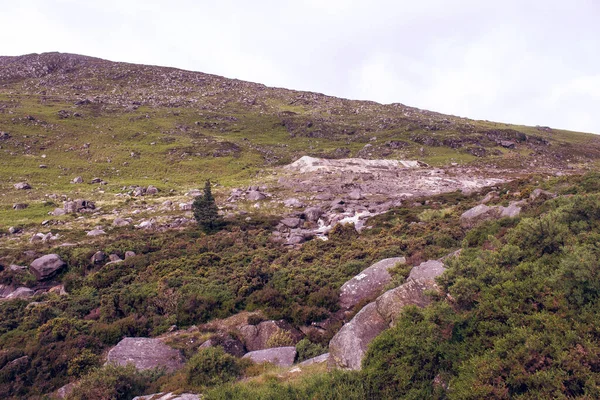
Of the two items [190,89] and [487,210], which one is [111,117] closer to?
[190,89]

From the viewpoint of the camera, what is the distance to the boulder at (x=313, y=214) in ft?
103

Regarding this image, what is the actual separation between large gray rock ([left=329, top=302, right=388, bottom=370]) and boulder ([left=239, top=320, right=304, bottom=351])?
3.60m

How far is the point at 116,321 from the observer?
47.5ft

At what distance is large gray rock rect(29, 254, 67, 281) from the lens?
786 inches

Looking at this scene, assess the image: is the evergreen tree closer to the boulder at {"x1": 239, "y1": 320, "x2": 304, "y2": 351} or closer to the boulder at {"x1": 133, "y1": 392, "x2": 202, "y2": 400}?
the boulder at {"x1": 239, "y1": 320, "x2": 304, "y2": 351}

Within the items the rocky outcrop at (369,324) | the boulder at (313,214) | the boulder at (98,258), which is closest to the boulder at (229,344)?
the rocky outcrop at (369,324)

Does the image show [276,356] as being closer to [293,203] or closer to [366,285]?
[366,285]

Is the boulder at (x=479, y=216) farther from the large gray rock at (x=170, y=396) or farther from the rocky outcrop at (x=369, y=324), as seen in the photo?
the large gray rock at (x=170, y=396)

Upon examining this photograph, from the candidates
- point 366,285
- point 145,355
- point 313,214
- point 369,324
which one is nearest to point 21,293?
point 145,355

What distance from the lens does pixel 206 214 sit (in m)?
28.5

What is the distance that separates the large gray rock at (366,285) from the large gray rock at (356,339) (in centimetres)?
387

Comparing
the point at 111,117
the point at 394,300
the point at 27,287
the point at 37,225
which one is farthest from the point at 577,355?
the point at 111,117

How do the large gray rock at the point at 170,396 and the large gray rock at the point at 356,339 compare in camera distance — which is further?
the large gray rock at the point at 356,339

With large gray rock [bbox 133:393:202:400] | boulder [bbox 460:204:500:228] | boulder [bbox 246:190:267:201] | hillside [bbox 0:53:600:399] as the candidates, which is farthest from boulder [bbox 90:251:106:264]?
boulder [bbox 460:204:500:228]
